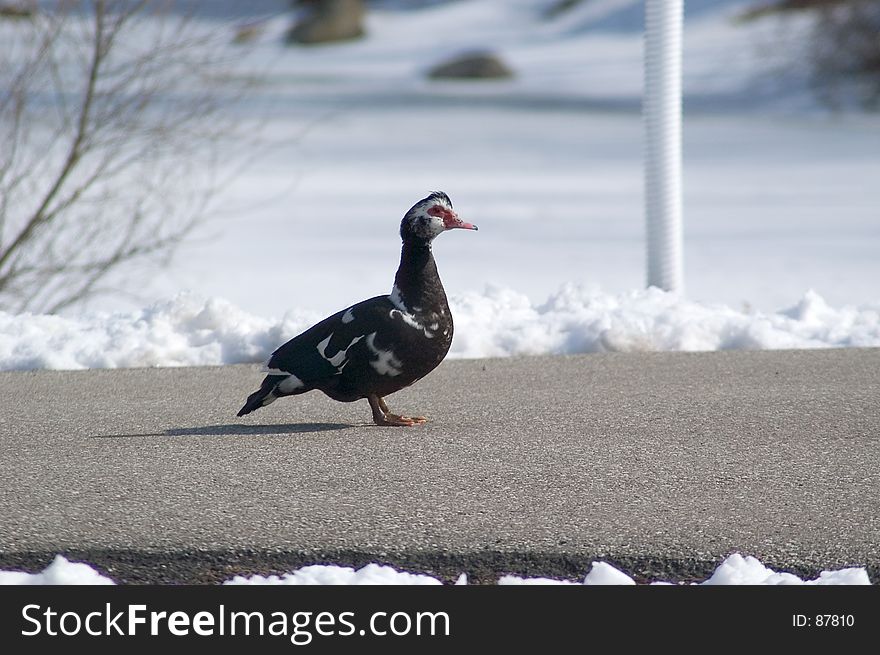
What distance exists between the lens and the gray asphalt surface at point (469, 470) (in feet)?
11.8

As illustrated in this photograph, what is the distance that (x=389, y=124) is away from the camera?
74.8 feet

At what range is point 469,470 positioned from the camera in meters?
4.41

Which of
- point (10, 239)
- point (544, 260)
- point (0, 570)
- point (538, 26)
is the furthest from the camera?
point (538, 26)

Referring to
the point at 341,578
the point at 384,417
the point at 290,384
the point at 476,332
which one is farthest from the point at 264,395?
the point at 476,332

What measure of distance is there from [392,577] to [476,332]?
328cm

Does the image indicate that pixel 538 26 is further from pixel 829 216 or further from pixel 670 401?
pixel 670 401

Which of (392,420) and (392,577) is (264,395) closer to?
(392,420)

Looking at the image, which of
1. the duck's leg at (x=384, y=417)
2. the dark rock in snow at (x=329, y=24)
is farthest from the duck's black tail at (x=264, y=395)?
the dark rock in snow at (x=329, y=24)

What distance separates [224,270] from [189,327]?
530 cm

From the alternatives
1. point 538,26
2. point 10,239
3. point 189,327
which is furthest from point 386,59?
point 189,327

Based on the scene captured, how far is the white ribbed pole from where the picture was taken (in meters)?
7.40

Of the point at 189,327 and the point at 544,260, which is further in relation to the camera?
the point at 544,260

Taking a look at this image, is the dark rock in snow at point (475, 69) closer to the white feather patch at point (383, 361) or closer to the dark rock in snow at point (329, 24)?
the dark rock in snow at point (329, 24)

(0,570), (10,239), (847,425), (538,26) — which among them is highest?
(538,26)
